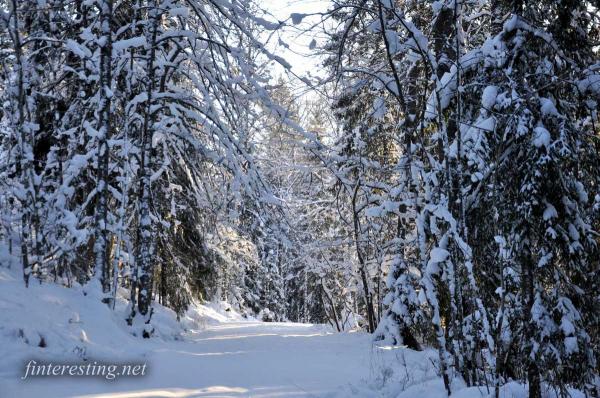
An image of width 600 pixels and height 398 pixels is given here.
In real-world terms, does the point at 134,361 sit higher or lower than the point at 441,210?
lower

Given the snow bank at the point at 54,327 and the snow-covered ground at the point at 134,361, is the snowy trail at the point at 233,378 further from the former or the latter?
the snow bank at the point at 54,327

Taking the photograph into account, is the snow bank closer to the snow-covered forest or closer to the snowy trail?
the snow-covered forest

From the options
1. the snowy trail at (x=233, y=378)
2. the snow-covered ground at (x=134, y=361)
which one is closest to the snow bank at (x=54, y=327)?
the snow-covered ground at (x=134, y=361)

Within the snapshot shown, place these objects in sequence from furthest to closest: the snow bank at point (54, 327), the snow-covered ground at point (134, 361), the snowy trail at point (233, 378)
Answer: the snow bank at point (54, 327), the snow-covered ground at point (134, 361), the snowy trail at point (233, 378)

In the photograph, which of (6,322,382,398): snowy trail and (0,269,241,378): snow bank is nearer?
(6,322,382,398): snowy trail

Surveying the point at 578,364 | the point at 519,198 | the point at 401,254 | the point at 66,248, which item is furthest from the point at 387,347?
the point at 66,248

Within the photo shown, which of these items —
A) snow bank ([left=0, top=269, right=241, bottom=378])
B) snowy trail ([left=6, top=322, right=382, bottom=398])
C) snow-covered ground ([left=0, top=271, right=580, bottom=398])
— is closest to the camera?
snowy trail ([left=6, top=322, right=382, bottom=398])

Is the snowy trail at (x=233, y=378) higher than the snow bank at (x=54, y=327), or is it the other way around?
the snow bank at (x=54, y=327)

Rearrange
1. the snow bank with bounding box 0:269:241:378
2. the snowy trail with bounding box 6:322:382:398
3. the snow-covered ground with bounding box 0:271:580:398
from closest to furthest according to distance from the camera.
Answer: the snowy trail with bounding box 6:322:382:398 < the snow-covered ground with bounding box 0:271:580:398 < the snow bank with bounding box 0:269:241:378

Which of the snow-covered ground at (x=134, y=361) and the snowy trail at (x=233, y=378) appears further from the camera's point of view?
the snow-covered ground at (x=134, y=361)

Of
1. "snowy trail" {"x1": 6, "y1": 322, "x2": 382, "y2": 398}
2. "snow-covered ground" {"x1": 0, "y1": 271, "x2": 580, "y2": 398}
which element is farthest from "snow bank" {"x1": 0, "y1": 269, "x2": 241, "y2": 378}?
"snowy trail" {"x1": 6, "y1": 322, "x2": 382, "y2": 398}

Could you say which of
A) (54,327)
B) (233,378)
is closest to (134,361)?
(54,327)

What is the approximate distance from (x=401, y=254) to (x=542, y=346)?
19.1ft

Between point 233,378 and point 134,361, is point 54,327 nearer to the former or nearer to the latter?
point 134,361
